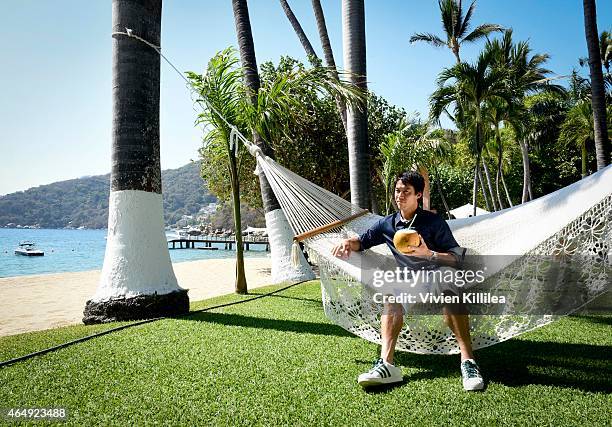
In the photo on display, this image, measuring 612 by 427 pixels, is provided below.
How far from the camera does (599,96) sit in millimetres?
4270

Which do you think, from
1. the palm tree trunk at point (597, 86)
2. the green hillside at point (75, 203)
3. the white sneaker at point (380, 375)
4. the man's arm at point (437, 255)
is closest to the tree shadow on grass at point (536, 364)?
the white sneaker at point (380, 375)

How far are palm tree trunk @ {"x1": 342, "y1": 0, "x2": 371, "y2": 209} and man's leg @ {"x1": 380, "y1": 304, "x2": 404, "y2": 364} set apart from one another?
2352mm

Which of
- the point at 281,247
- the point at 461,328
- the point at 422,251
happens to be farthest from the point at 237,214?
the point at 461,328

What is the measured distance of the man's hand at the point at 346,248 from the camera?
201cm

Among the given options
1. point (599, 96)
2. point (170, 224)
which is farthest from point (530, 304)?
point (170, 224)

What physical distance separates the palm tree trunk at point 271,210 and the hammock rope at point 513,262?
2821 millimetres

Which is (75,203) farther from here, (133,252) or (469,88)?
(133,252)

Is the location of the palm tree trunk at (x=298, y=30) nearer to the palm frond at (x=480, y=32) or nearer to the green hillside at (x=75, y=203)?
the palm frond at (x=480, y=32)

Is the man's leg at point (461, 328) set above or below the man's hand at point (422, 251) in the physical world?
below

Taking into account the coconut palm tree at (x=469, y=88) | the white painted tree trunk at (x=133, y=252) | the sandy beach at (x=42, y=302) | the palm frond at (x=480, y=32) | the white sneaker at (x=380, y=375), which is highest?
the palm frond at (x=480, y=32)

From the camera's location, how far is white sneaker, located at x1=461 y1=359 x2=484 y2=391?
161 cm

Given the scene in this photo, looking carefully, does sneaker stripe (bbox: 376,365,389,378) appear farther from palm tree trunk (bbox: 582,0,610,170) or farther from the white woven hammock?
palm tree trunk (bbox: 582,0,610,170)

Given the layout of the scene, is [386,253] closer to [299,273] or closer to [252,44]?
[299,273]

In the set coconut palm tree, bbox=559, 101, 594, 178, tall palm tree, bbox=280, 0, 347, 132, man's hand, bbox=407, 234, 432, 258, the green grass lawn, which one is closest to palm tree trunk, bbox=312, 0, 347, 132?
tall palm tree, bbox=280, 0, 347, 132
